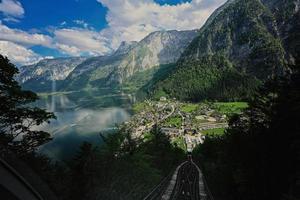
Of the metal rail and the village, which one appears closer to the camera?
the metal rail

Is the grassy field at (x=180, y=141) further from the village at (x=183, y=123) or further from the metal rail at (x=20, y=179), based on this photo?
the metal rail at (x=20, y=179)

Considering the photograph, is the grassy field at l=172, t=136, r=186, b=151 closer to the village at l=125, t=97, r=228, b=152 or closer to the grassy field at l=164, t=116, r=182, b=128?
the village at l=125, t=97, r=228, b=152

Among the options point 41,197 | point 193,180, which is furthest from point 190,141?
point 41,197

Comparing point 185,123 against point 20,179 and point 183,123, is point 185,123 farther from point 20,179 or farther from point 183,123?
point 20,179

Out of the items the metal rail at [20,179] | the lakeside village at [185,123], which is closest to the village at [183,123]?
the lakeside village at [185,123]

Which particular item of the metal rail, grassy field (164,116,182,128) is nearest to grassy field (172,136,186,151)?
grassy field (164,116,182,128)

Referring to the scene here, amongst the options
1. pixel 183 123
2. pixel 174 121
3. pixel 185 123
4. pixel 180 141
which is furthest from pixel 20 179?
pixel 174 121

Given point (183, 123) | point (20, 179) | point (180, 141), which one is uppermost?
point (20, 179)
